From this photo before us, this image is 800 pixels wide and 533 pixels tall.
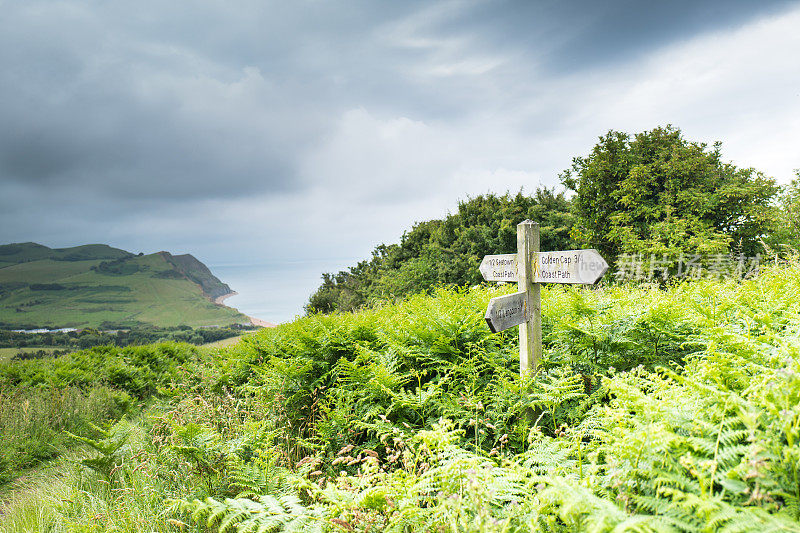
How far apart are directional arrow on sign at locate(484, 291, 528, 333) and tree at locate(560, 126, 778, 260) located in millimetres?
16616

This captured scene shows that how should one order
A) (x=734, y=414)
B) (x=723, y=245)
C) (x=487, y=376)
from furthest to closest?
(x=723, y=245) → (x=487, y=376) → (x=734, y=414)

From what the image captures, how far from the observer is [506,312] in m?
4.08

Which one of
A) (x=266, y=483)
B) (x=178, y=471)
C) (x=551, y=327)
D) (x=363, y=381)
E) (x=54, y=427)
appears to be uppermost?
(x=551, y=327)

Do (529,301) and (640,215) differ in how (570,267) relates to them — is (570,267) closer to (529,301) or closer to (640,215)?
(529,301)

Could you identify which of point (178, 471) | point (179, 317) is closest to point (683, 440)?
point (178, 471)

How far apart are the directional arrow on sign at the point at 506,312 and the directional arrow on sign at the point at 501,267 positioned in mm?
410

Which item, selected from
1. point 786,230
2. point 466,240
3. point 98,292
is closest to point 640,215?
point 786,230

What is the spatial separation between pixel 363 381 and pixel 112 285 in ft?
376

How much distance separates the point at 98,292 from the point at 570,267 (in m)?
113

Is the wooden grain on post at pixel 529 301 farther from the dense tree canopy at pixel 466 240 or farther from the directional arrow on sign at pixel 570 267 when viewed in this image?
the dense tree canopy at pixel 466 240

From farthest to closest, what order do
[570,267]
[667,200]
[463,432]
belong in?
[667,200] → [570,267] → [463,432]

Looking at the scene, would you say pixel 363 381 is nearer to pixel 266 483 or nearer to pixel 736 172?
pixel 266 483

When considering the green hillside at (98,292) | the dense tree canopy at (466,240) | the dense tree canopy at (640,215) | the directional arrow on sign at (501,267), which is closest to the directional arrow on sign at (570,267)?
the directional arrow on sign at (501,267)

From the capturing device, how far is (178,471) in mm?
4059
